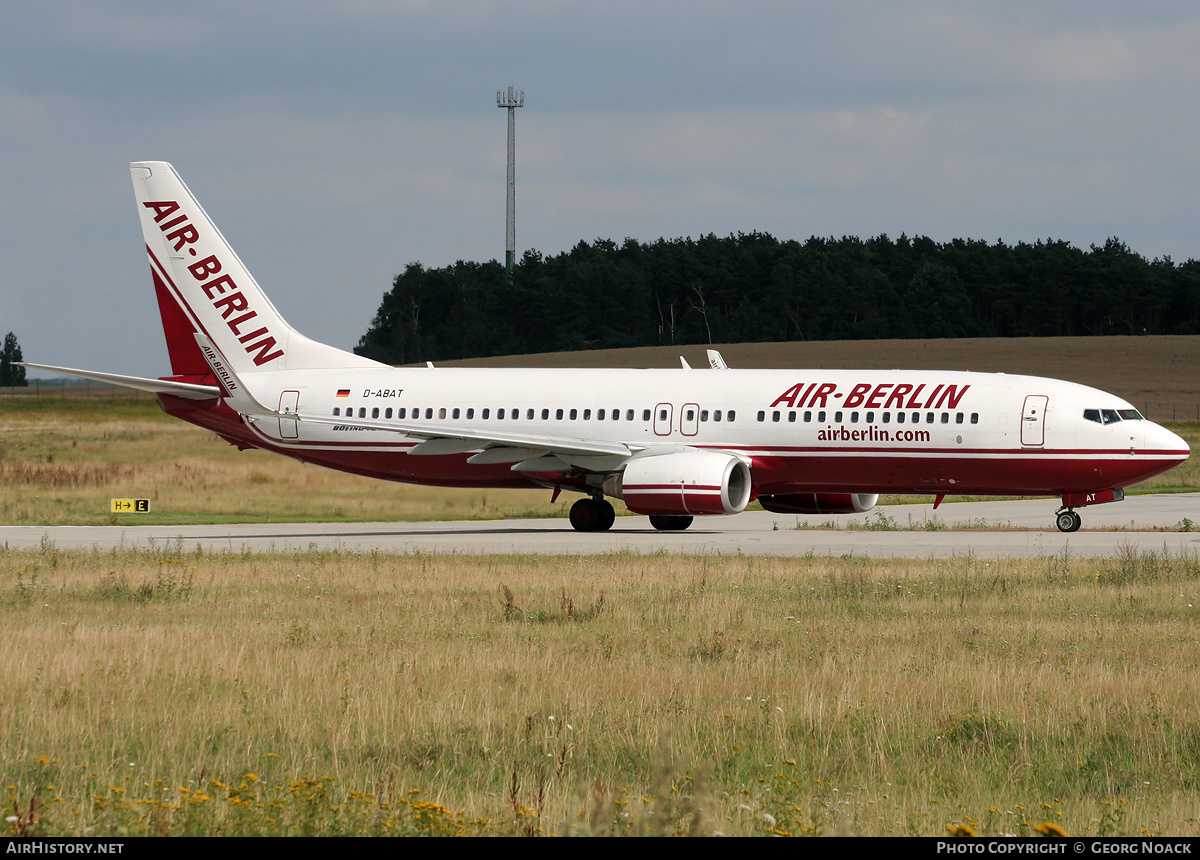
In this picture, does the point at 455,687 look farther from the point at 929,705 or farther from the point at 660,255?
the point at 660,255

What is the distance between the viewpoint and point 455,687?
12.4m

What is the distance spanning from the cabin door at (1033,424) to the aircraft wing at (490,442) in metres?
8.54

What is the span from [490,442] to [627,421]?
3.24 metres

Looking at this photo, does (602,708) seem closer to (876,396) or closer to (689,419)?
(876,396)


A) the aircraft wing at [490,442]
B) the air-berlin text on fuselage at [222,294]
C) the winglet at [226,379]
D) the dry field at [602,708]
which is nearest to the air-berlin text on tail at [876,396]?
the aircraft wing at [490,442]

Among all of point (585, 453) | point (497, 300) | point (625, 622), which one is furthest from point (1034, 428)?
point (497, 300)

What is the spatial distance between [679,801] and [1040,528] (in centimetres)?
2727

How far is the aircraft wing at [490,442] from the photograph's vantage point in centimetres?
3256

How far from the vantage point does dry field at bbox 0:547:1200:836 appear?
27.2 feet

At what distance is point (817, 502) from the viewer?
1384 inches

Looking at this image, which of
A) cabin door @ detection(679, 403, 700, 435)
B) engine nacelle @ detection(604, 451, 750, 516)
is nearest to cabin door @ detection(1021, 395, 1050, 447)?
engine nacelle @ detection(604, 451, 750, 516)

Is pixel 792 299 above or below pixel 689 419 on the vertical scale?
above

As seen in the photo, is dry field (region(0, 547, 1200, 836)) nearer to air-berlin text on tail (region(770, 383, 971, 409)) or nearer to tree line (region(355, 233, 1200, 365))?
air-berlin text on tail (region(770, 383, 971, 409))

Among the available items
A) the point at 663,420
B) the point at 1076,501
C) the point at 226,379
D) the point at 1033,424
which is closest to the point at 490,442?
the point at 663,420
